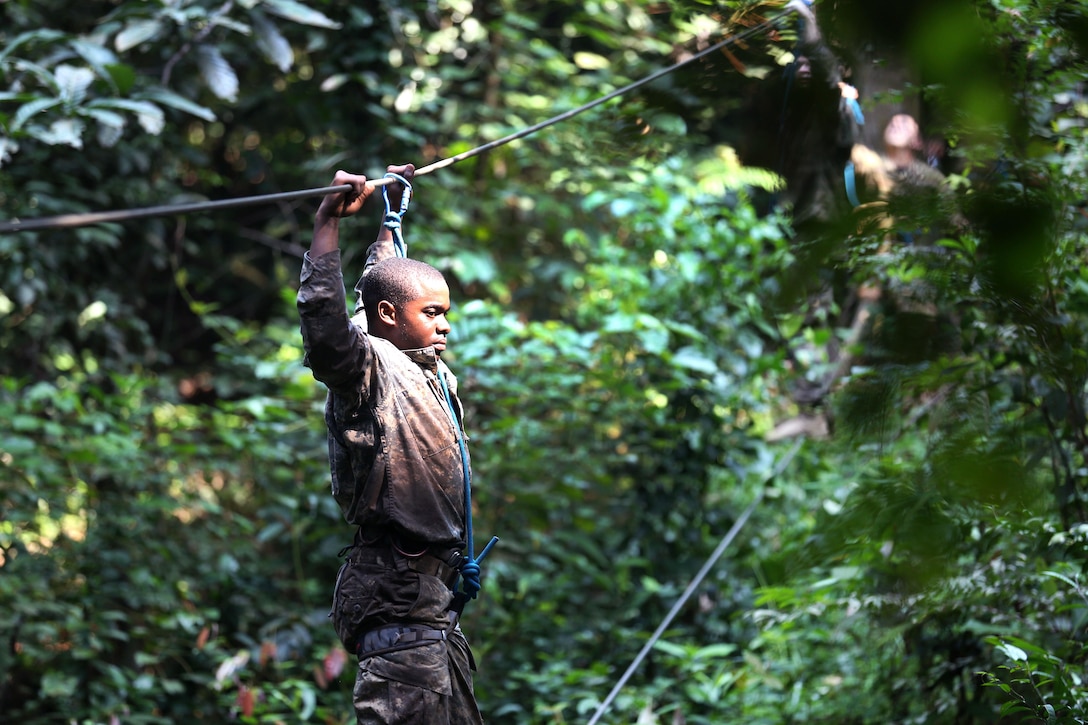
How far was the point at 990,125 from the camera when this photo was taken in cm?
133

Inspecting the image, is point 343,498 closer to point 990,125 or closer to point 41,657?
point 990,125

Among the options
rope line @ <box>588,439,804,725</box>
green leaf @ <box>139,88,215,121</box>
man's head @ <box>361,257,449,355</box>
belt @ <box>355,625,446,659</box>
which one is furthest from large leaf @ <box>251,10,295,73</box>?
belt @ <box>355,625,446,659</box>

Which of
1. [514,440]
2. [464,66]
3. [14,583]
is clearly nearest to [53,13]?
[464,66]

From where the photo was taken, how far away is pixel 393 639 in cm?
213

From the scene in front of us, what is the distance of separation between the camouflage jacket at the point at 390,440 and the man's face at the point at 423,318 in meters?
0.02

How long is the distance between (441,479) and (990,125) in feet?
4.26

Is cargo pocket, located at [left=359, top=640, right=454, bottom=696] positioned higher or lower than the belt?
lower

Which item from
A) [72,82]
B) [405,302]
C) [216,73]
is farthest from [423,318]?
[216,73]

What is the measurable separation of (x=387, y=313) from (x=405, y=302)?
0.17ft

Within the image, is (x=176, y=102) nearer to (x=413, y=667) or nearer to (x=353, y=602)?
(x=353, y=602)

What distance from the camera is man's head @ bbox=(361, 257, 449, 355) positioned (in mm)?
2238

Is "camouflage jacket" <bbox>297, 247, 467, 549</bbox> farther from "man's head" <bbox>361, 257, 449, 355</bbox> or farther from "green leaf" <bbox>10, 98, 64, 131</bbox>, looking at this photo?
"green leaf" <bbox>10, 98, 64, 131</bbox>

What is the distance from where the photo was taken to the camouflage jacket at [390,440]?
79.3 inches

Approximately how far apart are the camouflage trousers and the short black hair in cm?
69
